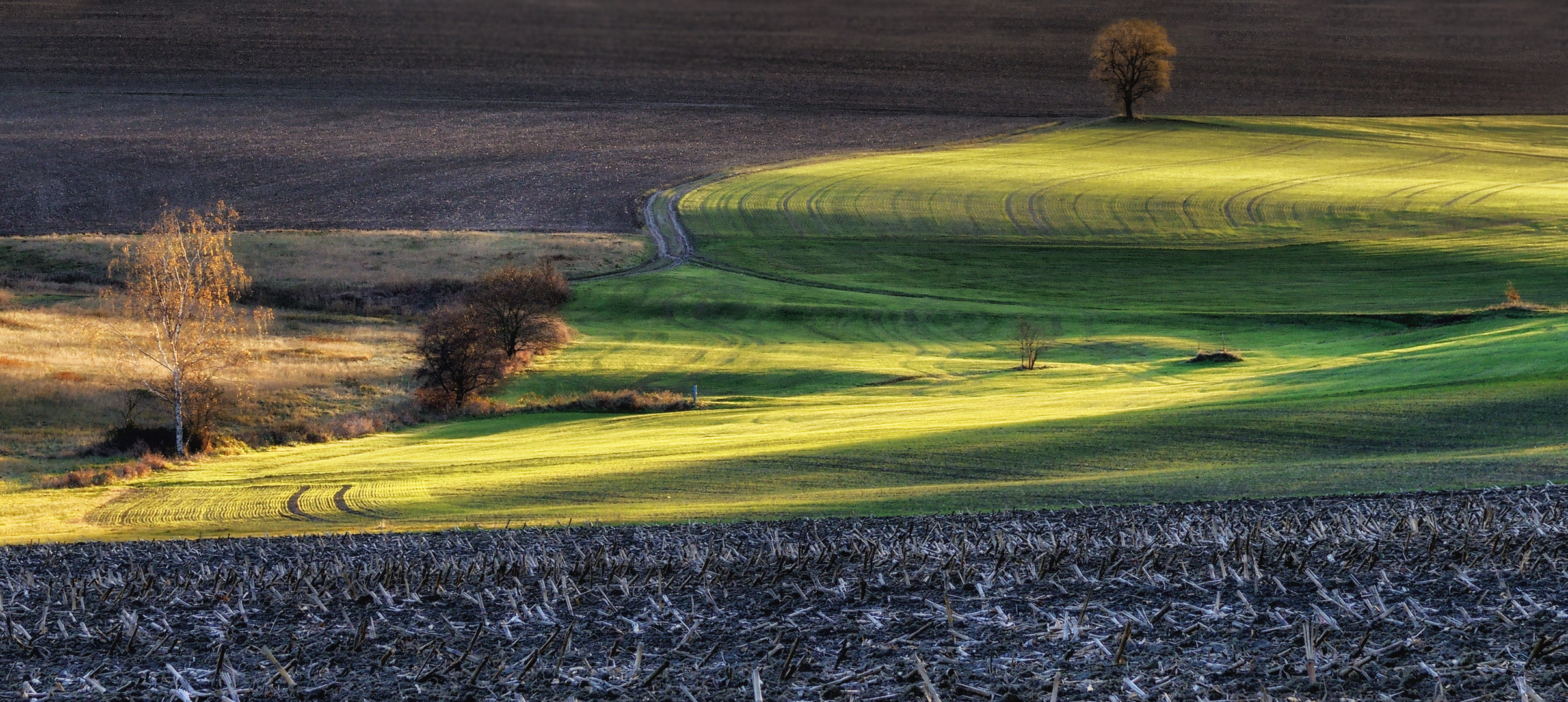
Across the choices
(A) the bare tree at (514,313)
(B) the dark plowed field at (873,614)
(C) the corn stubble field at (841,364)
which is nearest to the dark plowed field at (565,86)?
(C) the corn stubble field at (841,364)

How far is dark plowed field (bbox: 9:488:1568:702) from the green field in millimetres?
4297

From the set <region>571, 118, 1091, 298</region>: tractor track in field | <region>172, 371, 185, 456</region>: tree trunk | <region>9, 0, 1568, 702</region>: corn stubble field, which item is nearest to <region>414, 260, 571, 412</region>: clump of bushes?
<region>9, 0, 1568, 702</region>: corn stubble field

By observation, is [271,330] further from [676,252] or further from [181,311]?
[676,252]

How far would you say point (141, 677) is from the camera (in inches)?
331

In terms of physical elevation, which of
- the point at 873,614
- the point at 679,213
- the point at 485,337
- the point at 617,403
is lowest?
the point at 617,403

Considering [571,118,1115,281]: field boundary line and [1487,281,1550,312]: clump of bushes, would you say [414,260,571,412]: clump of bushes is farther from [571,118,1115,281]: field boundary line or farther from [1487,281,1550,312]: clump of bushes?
[1487,281,1550,312]: clump of bushes

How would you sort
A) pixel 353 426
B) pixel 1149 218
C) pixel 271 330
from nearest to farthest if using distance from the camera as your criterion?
pixel 353 426 → pixel 271 330 → pixel 1149 218

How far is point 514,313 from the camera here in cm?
5119

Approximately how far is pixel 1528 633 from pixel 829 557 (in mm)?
6531

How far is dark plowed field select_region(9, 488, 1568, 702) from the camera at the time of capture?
23.9ft

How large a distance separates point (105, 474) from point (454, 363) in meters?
15.2

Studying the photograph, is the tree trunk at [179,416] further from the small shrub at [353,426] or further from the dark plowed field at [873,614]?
the dark plowed field at [873,614]

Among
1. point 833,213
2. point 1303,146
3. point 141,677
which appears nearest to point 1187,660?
point 141,677

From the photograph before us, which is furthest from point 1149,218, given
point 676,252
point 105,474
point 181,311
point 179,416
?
point 105,474
